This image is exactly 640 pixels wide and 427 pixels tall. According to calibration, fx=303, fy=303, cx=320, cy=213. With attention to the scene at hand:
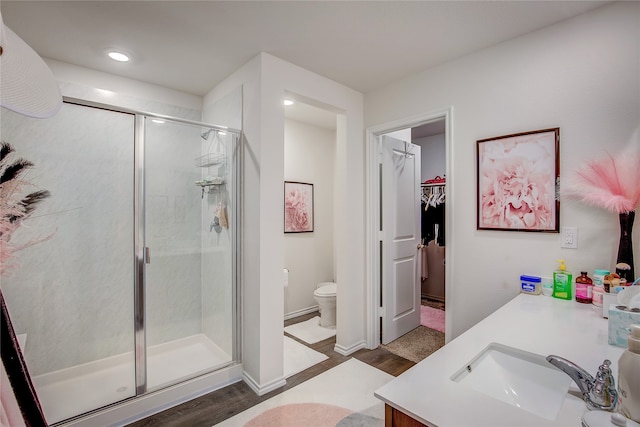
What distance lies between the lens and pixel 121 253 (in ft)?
8.73

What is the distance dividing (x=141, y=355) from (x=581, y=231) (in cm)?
302

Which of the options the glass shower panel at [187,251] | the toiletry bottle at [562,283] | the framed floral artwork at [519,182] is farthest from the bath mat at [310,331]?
the toiletry bottle at [562,283]

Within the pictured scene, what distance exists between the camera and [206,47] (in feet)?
7.39

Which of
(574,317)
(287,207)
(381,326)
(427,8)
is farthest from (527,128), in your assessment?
(287,207)

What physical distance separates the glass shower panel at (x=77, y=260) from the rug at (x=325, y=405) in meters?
0.97

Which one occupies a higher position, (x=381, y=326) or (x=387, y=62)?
(x=387, y=62)

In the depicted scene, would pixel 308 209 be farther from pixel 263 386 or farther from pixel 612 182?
pixel 612 182

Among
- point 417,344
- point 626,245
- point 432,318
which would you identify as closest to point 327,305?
point 417,344

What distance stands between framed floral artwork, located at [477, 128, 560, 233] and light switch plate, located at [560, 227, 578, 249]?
0.04 m

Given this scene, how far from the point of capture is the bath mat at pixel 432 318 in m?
3.57

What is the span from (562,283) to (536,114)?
109 cm

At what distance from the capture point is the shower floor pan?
2045 millimetres

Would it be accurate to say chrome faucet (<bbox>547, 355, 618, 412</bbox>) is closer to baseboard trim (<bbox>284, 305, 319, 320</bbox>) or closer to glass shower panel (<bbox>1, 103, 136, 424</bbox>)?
glass shower panel (<bbox>1, 103, 136, 424</bbox>)

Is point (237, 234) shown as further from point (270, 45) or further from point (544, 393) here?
point (544, 393)
